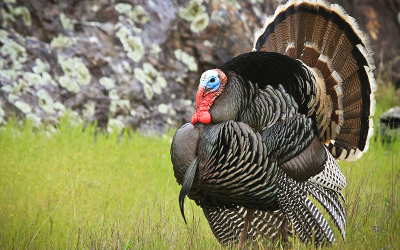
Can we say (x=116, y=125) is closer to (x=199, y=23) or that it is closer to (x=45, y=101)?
(x=45, y=101)

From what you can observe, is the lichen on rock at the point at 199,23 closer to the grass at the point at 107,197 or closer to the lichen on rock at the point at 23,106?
the grass at the point at 107,197

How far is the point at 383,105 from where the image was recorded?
7219mm

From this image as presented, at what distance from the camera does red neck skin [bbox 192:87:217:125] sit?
285cm

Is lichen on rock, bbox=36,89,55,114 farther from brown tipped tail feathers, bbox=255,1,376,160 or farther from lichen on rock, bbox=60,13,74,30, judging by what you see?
brown tipped tail feathers, bbox=255,1,376,160

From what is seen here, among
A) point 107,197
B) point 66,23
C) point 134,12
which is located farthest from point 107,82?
point 107,197

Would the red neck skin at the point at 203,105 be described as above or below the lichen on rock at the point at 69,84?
above

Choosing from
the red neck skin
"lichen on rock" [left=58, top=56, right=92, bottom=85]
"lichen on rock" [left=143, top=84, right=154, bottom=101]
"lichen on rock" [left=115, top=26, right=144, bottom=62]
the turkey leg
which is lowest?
the turkey leg

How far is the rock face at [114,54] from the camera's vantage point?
5.06m

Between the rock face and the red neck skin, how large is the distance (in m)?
2.71

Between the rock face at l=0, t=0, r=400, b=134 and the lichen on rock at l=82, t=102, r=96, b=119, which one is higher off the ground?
the rock face at l=0, t=0, r=400, b=134

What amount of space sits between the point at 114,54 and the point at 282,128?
3452mm

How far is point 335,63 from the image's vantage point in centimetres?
361

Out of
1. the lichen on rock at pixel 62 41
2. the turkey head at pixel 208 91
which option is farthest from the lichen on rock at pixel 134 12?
the turkey head at pixel 208 91

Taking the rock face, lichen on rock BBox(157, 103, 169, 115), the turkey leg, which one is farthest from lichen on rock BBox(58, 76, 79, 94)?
the turkey leg
